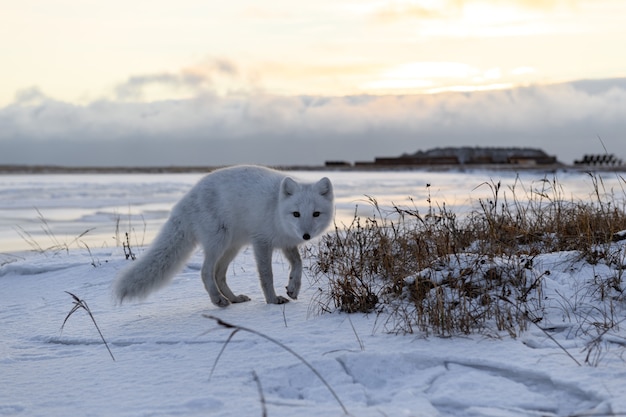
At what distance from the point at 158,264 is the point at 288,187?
1.09 m

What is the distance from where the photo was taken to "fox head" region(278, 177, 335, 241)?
423 cm

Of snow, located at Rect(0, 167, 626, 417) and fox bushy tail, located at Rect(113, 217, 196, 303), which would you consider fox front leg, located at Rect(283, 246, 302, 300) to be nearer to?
snow, located at Rect(0, 167, 626, 417)

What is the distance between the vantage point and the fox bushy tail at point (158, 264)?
4.02 m

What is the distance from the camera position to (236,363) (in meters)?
2.85

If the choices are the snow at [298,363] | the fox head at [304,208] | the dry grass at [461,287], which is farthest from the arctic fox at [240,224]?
the dry grass at [461,287]

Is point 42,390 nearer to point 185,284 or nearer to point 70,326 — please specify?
point 70,326

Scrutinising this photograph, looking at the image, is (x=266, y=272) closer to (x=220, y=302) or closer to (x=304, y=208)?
(x=220, y=302)

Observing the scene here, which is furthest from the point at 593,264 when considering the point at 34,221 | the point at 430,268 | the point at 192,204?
the point at 34,221

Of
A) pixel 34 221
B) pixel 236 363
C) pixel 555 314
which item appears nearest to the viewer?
pixel 236 363

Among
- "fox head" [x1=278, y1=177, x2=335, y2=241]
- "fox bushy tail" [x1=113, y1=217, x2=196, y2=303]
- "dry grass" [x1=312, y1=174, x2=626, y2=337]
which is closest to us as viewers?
"dry grass" [x1=312, y1=174, x2=626, y2=337]

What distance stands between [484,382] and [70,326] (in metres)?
2.61

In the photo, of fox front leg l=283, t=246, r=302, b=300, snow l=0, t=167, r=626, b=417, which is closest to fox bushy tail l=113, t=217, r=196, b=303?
snow l=0, t=167, r=626, b=417

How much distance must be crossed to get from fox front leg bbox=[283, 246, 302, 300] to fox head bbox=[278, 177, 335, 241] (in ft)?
0.60

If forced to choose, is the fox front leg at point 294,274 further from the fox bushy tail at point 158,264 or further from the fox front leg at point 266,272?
the fox bushy tail at point 158,264
